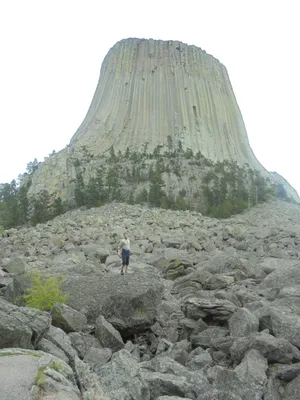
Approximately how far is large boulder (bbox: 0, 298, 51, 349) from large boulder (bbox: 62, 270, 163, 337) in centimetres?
170

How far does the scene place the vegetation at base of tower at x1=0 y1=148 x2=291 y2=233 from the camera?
3541cm

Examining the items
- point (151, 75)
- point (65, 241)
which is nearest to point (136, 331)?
point (65, 241)

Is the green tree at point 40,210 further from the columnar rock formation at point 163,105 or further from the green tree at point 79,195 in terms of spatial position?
the columnar rock formation at point 163,105

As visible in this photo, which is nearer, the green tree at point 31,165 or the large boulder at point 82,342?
the large boulder at point 82,342

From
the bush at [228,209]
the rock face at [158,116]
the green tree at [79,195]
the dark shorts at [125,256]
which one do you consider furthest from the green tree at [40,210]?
the dark shorts at [125,256]

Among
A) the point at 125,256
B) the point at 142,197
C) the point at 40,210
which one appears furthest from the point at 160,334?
the point at 142,197

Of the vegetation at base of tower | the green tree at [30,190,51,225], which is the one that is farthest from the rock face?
the green tree at [30,190,51,225]

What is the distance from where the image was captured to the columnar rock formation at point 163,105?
49406mm

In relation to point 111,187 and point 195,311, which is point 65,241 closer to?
point 195,311

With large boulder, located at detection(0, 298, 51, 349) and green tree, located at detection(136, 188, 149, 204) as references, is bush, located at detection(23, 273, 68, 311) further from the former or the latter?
green tree, located at detection(136, 188, 149, 204)

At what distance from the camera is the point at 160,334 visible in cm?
631

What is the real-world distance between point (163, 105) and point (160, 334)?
157 feet

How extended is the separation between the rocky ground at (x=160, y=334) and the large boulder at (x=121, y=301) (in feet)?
0.05

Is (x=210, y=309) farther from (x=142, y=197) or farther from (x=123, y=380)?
(x=142, y=197)
